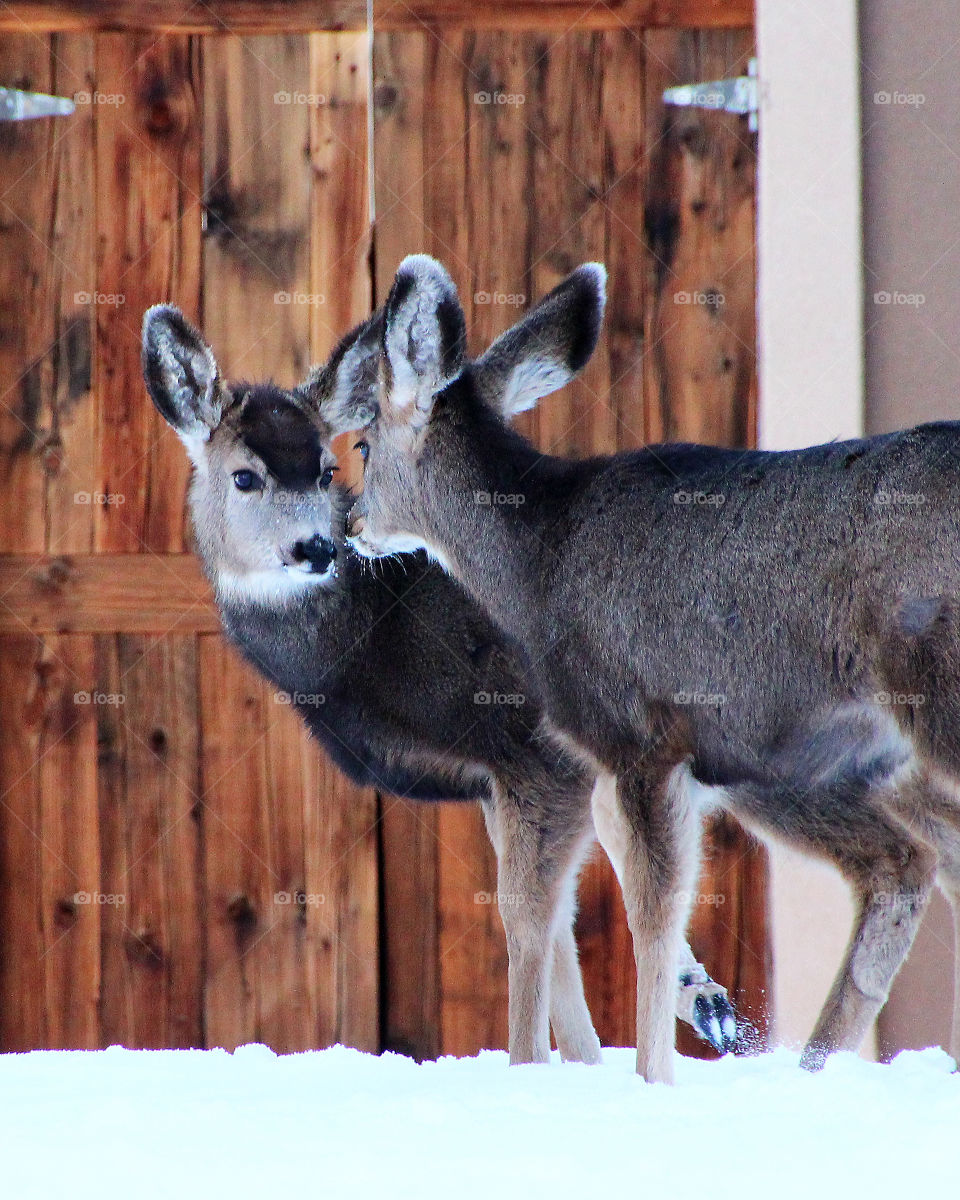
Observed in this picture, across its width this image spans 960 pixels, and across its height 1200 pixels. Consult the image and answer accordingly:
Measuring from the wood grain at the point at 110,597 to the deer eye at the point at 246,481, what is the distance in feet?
3.61

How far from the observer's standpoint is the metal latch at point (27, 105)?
6035mm

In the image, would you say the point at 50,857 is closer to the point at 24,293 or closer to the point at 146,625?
the point at 146,625

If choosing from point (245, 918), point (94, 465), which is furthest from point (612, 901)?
point (94, 465)

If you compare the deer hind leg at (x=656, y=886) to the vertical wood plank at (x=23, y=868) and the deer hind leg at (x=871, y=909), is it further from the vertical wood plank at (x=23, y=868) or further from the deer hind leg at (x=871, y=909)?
the vertical wood plank at (x=23, y=868)

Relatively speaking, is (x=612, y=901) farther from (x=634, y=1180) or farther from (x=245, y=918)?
(x=634, y=1180)

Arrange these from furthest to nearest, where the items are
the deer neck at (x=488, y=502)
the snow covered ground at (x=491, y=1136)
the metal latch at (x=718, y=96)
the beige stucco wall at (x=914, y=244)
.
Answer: the metal latch at (x=718, y=96), the beige stucco wall at (x=914, y=244), the deer neck at (x=488, y=502), the snow covered ground at (x=491, y=1136)

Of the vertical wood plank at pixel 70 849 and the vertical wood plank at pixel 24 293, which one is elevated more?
the vertical wood plank at pixel 24 293

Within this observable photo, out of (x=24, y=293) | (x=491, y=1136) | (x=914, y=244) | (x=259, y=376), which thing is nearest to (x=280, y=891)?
(x=259, y=376)

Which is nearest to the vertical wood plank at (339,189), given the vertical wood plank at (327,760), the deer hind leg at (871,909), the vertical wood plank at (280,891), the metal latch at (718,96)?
the vertical wood plank at (327,760)

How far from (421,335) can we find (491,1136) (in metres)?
2.15

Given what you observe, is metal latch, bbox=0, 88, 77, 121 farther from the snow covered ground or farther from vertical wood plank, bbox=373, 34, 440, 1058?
the snow covered ground

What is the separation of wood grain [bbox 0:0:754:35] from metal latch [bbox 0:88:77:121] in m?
0.28

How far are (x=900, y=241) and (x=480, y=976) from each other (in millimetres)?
3290

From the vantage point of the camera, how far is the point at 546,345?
171 inches
